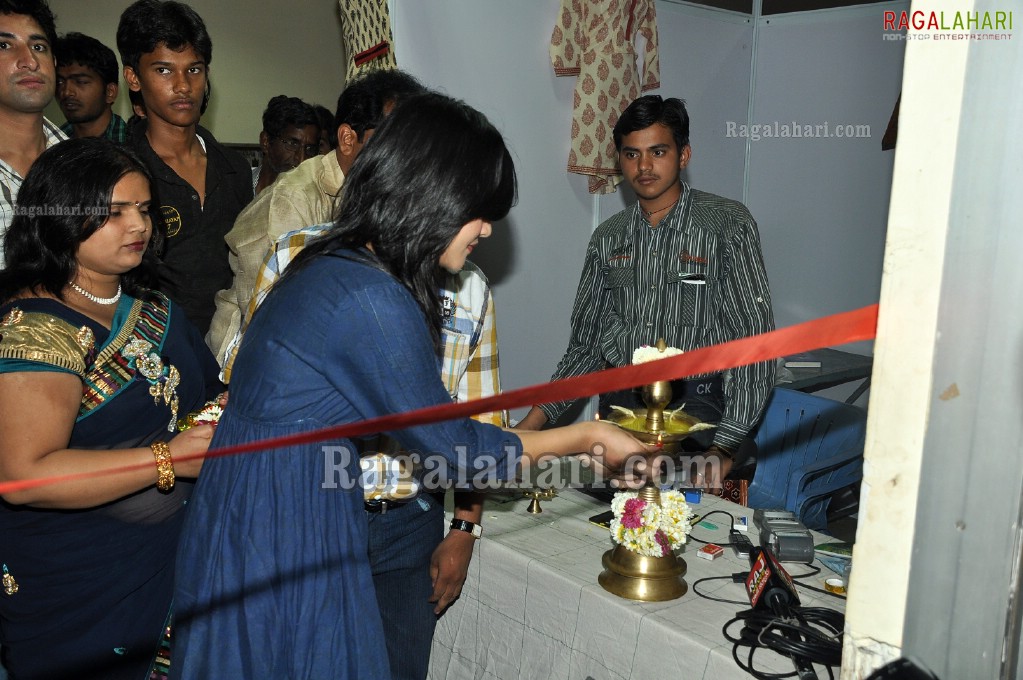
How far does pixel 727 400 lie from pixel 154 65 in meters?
2.14

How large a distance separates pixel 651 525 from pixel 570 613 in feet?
0.94

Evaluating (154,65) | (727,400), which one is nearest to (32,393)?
(154,65)

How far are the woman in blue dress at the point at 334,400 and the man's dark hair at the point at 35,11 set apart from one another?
63.1 inches

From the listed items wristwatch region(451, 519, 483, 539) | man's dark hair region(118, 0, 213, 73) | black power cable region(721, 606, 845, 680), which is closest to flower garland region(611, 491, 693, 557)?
black power cable region(721, 606, 845, 680)

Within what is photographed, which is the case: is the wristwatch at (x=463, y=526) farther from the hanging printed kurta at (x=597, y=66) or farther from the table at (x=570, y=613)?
the hanging printed kurta at (x=597, y=66)

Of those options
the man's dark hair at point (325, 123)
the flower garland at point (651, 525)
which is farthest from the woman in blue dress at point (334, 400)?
the man's dark hair at point (325, 123)

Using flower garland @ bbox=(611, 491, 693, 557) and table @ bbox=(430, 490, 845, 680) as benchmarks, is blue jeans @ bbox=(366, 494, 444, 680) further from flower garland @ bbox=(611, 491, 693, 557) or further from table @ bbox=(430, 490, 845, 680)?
flower garland @ bbox=(611, 491, 693, 557)

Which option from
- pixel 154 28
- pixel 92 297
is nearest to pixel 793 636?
pixel 92 297

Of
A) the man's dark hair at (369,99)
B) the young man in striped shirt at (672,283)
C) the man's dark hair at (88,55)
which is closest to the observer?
the man's dark hair at (369,99)

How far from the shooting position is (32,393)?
1499 millimetres

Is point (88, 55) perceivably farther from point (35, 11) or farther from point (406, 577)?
point (406, 577)

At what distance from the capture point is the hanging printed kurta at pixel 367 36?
3.22m

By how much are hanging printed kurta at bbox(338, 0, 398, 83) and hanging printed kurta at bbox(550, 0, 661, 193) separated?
958 mm

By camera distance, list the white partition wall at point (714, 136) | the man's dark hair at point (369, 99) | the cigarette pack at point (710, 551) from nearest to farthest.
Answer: the cigarette pack at point (710, 551) → the man's dark hair at point (369, 99) → the white partition wall at point (714, 136)
